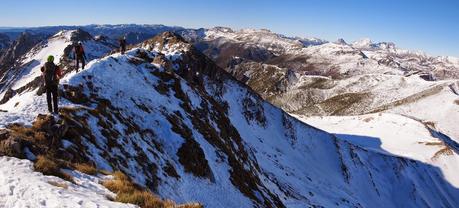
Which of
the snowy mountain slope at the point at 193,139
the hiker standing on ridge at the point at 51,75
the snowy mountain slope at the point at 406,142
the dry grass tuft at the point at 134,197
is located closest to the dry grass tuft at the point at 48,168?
the dry grass tuft at the point at 134,197

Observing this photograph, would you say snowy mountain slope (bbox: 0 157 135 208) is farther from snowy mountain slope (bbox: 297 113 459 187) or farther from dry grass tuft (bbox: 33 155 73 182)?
snowy mountain slope (bbox: 297 113 459 187)

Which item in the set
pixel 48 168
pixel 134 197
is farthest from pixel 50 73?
pixel 134 197

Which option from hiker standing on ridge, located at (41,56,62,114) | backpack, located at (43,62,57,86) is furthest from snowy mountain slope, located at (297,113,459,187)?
backpack, located at (43,62,57,86)

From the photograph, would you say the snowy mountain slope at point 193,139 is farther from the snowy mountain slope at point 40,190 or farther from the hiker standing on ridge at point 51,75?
the snowy mountain slope at point 40,190

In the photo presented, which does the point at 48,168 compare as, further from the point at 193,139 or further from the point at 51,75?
the point at 193,139

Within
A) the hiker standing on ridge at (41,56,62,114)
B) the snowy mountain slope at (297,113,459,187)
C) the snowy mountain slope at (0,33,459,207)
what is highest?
the hiker standing on ridge at (41,56,62,114)
